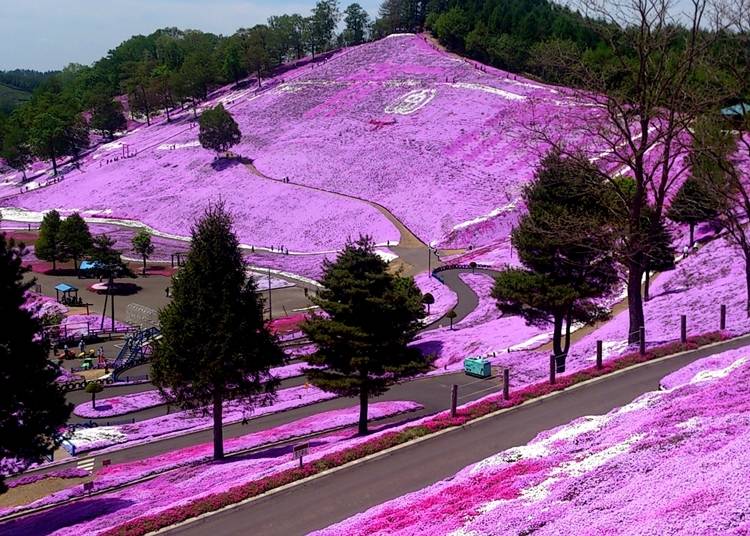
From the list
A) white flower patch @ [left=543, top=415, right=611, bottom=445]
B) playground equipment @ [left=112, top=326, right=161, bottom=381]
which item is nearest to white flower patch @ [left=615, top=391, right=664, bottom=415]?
white flower patch @ [left=543, top=415, right=611, bottom=445]

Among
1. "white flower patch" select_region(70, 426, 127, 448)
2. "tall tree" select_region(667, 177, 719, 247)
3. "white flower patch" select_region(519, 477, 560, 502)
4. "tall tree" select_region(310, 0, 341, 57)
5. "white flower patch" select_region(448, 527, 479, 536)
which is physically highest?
"tall tree" select_region(310, 0, 341, 57)

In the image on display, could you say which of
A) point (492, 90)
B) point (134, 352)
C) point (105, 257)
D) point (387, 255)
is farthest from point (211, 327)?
point (492, 90)

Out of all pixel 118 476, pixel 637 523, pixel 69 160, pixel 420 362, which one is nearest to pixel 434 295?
pixel 420 362

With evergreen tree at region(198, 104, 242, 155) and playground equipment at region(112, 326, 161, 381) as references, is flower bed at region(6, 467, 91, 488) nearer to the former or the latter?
playground equipment at region(112, 326, 161, 381)

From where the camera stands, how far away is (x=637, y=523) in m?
8.62

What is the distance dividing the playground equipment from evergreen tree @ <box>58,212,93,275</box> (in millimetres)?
27511

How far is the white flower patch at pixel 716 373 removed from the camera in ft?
55.7

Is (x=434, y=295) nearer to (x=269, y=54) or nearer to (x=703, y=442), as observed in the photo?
(x=703, y=442)

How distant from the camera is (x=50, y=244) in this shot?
75.8m

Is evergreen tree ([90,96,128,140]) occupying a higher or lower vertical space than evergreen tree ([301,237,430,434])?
higher

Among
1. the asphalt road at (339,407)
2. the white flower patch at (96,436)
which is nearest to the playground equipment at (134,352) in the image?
the asphalt road at (339,407)

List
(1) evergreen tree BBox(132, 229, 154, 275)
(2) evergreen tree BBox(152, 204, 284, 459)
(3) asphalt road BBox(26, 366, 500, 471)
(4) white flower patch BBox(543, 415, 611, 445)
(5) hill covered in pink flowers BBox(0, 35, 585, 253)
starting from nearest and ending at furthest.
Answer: (4) white flower patch BBox(543, 415, 611, 445) → (2) evergreen tree BBox(152, 204, 284, 459) → (3) asphalt road BBox(26, 366, 500, 471) → (1) evergreen tree BBox(132, 229, 154, 275) → (5) hill covered in pink flowers BBox(0, 35, 585, 253)

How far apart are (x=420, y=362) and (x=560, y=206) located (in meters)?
8.86

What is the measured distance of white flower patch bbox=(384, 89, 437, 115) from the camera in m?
108
